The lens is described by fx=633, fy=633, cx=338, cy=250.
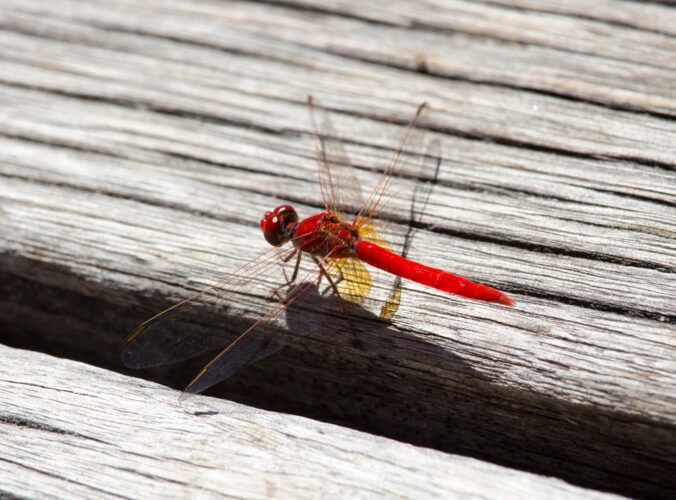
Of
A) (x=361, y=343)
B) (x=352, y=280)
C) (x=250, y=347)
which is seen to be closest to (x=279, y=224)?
(x=352, y=280)

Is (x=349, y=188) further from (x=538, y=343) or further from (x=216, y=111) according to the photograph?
(x=538, y=343)

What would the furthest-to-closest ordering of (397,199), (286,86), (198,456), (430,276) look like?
(286,86), (397,199), (430,276), (198,456)

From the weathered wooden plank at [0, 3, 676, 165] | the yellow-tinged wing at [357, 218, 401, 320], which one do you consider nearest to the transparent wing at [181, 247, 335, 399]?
the yellow-tinged wing at [357, 218, 401, 320]

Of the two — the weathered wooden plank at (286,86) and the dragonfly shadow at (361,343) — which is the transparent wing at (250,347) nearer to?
the dragonfly shadow at (361,343)

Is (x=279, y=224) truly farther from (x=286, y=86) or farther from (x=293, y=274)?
(x=286, y=86)

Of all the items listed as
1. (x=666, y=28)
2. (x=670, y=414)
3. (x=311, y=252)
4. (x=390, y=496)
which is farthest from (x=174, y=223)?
(x=666, y=28)

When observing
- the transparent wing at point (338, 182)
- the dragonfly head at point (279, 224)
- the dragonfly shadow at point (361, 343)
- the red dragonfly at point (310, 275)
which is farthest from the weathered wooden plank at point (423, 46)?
the dragonfly shadow at point (361, 343)
